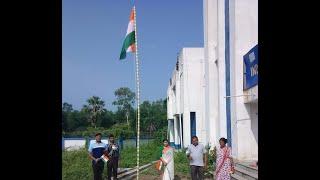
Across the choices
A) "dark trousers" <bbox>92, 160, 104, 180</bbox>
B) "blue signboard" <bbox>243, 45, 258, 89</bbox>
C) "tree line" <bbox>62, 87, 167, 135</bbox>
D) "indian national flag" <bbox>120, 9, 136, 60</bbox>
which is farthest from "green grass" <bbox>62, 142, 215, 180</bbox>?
"tree line" <bbox>62, 87, 167, 135</bbox>

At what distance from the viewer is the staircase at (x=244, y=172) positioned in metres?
13.9

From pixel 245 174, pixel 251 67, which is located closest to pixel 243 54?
pixel 251 67

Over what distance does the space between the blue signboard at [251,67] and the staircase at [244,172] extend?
2654 mm

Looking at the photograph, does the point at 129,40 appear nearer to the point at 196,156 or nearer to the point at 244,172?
Answer: the point at 196,156

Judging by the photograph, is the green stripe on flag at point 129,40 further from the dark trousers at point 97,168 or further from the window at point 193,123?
the window at point 193,123

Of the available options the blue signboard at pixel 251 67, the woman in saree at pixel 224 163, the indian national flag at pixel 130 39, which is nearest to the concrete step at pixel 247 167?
the blue signboard at pixel 251 67

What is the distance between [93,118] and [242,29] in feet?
185

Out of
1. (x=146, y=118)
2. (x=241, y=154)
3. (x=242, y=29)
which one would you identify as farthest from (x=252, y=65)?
(x=146, y=118)

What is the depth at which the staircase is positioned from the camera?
13891mm

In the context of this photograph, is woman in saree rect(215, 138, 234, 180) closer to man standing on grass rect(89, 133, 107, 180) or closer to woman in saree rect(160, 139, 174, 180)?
woman in saree rect(160, 139, 174, 180)

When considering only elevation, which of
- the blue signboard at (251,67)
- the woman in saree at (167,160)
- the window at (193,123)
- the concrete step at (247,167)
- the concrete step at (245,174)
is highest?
the blue signboard at (251,67)

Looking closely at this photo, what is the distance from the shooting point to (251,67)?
51.9ft
